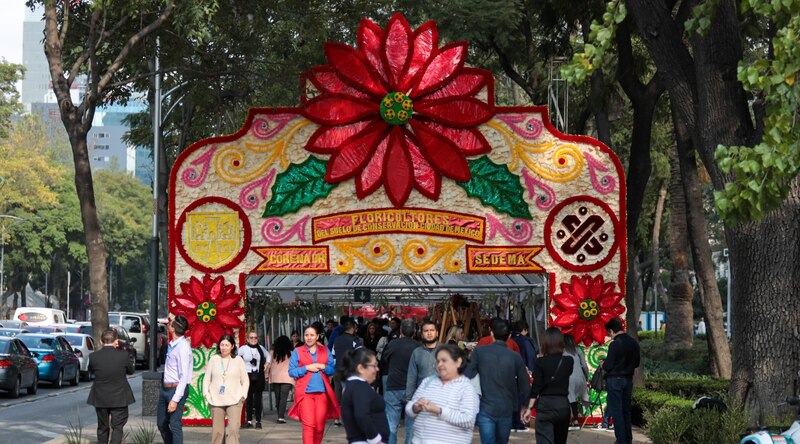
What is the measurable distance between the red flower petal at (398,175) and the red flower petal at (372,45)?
1.26 m

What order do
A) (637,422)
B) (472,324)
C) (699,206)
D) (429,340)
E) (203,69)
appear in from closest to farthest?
(429,340) → (637,422) → (699,206) → (472,324) → (203,69)

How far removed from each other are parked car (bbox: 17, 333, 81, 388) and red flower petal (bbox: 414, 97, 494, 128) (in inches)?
681

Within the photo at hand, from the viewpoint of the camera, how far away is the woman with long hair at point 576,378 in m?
19.2

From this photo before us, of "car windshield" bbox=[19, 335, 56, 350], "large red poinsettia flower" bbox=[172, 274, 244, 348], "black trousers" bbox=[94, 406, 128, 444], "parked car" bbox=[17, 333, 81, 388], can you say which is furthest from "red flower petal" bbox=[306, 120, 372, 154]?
"car windshield" bbox=[19, 335, 56, 350]

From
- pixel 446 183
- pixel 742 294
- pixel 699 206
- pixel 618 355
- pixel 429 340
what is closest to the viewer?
pixel 429 340

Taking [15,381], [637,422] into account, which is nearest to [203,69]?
[15,381]

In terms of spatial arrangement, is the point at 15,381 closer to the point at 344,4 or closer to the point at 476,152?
the point at 344,4

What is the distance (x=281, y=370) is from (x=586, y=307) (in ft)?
17.6

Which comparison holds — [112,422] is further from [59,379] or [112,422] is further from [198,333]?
[59,379]

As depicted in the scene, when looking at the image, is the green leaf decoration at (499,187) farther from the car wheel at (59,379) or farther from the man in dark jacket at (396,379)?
the car wheel at (59,379)

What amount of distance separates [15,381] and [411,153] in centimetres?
1322

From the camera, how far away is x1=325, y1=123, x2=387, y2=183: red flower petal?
66.4 feet

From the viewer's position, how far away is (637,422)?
22.0 m

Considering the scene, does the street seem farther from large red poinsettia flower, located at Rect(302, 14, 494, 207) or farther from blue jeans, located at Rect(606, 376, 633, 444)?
blue jeans, located at Rect(606, 376, 633, 444)
